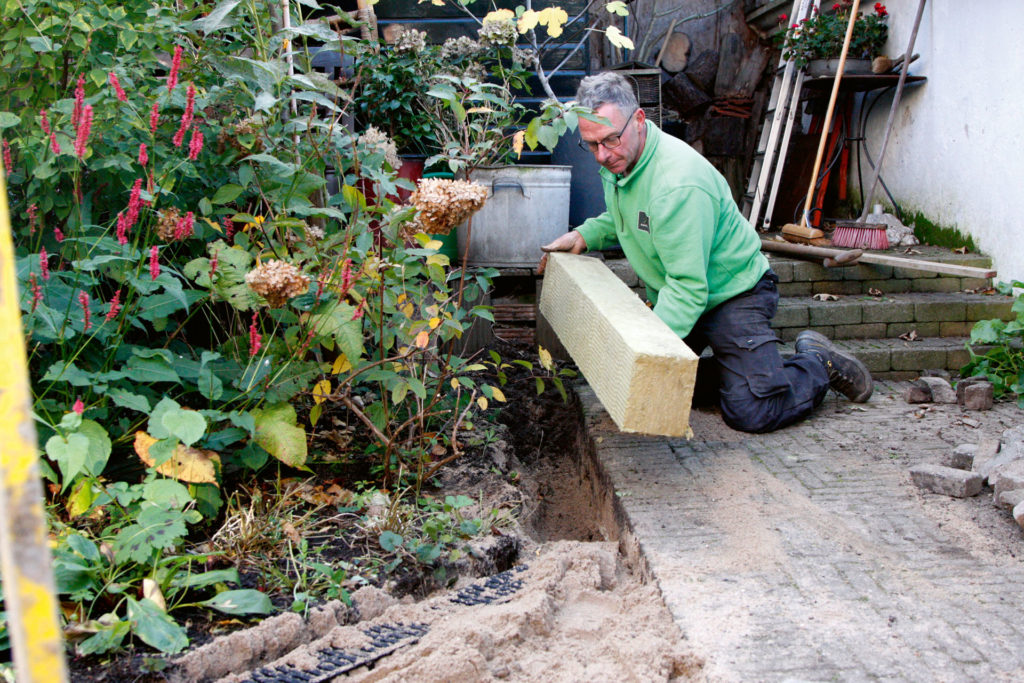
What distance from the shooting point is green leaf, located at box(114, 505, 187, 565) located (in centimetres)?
185

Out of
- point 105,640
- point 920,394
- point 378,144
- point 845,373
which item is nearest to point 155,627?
point 105,640

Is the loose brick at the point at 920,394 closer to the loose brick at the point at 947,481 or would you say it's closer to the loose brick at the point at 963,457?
the loose brick at the point at 963,457

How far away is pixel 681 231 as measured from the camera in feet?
10.8

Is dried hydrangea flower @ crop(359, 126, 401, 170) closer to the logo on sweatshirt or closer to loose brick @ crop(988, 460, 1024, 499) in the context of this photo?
the logo on sweatshirt

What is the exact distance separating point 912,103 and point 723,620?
5.59 meters

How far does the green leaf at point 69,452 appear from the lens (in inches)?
73.0

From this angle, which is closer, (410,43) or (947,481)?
(947,481)

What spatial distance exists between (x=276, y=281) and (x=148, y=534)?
2.30 ft

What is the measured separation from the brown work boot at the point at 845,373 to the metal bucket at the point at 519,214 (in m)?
1.72

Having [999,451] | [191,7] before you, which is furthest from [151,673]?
[999,451]

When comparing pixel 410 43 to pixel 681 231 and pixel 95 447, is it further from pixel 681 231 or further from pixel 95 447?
pixel 95 447

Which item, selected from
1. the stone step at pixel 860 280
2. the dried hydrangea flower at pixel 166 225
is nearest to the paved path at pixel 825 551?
the stone step at pixel 860 280

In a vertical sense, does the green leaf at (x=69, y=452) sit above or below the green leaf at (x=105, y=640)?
above

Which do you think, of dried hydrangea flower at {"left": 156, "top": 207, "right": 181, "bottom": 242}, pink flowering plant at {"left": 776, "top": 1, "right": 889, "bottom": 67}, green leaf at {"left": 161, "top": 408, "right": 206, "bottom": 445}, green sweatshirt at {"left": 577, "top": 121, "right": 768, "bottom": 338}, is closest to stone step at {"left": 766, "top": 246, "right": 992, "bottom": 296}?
green sweatshirt at {"left": 577, "top": 121, "right": 768, "bottom": 338}
